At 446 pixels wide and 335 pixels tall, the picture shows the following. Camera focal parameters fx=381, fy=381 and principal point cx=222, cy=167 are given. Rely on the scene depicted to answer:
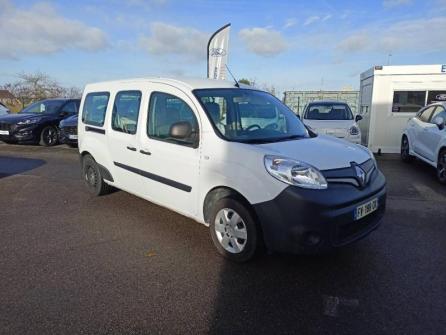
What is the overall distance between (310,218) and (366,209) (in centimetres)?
70

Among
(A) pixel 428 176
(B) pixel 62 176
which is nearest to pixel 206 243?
(B) pixel 62 176

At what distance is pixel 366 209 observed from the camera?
3568 millimetres

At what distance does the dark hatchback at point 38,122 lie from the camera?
12.1m

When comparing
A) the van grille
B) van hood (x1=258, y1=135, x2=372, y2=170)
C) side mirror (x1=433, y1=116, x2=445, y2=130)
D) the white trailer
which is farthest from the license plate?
the van grille

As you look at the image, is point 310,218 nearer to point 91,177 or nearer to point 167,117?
point 167,117

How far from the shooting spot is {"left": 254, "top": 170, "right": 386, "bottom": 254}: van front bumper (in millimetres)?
3223

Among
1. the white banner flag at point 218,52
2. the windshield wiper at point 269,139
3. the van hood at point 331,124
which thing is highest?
the white banner flag at point 218,52

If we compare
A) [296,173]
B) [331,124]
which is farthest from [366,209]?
[331,124]

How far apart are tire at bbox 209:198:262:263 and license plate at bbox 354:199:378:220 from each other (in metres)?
0.91

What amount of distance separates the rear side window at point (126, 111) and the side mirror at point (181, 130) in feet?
3.17

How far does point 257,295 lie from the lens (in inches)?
126

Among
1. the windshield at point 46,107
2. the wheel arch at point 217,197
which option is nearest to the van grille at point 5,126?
the windshield at point 46,107

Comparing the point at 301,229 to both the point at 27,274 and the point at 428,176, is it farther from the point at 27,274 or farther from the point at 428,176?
the point at 428,176

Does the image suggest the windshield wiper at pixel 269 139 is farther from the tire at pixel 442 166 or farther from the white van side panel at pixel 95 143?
the tire at pixel 442 166
